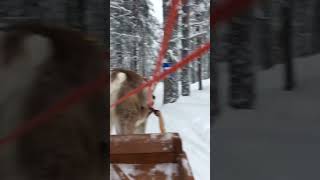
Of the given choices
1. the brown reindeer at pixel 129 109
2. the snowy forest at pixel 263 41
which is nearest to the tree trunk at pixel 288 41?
the snowy forest at pixel 263 41

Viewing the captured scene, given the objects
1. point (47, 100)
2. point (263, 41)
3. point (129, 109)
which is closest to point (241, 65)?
point (263, 41)

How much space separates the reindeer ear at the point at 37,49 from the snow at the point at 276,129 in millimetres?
452

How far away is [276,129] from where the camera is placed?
110 centimetres

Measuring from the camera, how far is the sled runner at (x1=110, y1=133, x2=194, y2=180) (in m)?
2.17

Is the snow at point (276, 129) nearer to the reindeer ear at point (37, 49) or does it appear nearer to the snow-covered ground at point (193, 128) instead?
the reindeer ear at point (37, 49)

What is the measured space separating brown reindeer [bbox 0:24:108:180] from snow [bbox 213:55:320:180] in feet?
1.13

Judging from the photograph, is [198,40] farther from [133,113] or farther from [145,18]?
[133,113]

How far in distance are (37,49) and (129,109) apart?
11.3ft

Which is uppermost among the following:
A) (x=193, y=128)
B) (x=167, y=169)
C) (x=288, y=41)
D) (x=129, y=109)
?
(x=288, y=41)

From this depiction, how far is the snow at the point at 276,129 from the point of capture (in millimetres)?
1058

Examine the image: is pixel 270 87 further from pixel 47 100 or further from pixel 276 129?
pixel 47 100

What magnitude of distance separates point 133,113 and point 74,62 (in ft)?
11.2

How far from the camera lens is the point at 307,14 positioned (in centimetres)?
105

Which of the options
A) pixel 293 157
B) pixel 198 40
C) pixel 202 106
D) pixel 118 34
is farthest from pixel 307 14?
pixel 118 34
